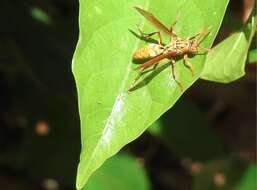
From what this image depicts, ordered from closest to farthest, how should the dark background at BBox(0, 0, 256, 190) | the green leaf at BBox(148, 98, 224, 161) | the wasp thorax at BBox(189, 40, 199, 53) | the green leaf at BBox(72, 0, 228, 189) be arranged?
the green leaf at BBox(72, 0, 228, 189) → the wasp thorax at BBox(189, 40, 199, 53) → the dark background at BBox(0, 0, 256, 190) → the green leaf at BBox(148, 98, 224, 161)

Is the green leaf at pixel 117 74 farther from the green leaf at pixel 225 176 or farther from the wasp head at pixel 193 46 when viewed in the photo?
the green leaf at pixel 225 176

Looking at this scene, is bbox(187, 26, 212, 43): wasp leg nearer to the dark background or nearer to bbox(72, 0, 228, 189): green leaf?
bbox(72, 0, 228, 189): green leaf

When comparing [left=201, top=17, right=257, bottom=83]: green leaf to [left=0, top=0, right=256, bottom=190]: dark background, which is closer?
[left=201, top=17, right=257, bottom=83]: green leaf

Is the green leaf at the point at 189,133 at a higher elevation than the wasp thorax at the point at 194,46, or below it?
below

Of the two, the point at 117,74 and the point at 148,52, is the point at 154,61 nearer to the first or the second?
the point at 148,52

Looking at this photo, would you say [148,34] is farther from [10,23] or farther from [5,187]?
[5,187]

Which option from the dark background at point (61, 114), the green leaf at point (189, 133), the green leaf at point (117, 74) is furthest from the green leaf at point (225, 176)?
the green leaf at point (117, 74)

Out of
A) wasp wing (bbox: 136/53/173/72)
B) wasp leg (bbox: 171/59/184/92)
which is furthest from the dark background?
wasp leg (bbox: 171/59/184/92)
